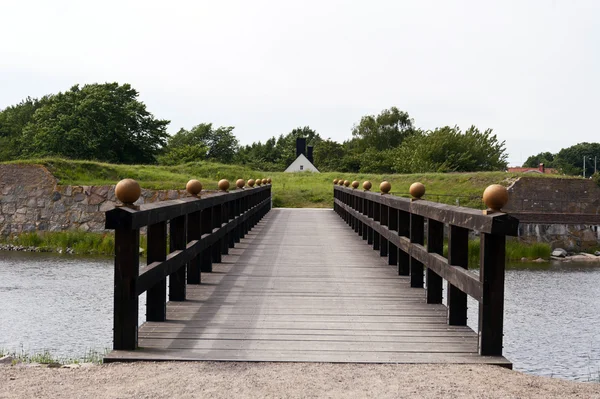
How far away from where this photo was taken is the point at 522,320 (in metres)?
11.2

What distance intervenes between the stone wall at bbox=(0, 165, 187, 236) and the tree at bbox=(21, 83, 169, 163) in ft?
56.2

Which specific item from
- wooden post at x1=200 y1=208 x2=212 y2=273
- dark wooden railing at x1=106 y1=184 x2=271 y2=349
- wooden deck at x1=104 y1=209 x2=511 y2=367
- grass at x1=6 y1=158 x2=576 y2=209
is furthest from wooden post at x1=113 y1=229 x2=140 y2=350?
grass at x1=6 y1=158 x2=576 y2=209

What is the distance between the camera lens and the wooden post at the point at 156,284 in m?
4.85

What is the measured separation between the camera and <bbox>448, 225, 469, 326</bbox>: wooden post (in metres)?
4.77

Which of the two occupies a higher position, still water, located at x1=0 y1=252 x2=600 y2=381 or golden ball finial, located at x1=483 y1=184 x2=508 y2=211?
golden ball finial, located at x1=483 y1=184 x2=508 y2=211

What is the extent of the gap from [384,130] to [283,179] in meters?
44.7

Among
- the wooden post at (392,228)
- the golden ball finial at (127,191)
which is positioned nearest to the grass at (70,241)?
the wooden post at (392,228)

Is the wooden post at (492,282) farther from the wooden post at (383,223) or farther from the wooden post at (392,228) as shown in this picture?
Answer: the wooden post at (383,223)

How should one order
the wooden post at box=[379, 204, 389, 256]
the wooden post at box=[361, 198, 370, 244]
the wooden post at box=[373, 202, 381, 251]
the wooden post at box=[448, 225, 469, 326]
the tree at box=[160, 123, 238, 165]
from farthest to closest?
the tree at box=[160, 123, 238, 165] → the wooden post at box=[361, 198, 370, 244] → the wooden post at box=[373, 202, 381, 251] → the wooden post at box=[379, 204, 389, 256] → the wooden post at box=[448, 225, 469, 326]

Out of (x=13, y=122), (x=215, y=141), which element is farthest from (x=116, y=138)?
(x=215, y=141)

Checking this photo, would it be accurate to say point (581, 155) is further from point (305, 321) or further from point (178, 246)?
point (305, 321)

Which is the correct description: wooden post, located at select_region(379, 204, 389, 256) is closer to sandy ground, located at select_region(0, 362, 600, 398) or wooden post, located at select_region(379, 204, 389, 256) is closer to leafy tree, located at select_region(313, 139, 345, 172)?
sandy ground, located at select_region(0, 362, 600, 398)

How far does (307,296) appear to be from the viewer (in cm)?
607

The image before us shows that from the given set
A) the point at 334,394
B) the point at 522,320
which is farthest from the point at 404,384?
the point at 522,320
